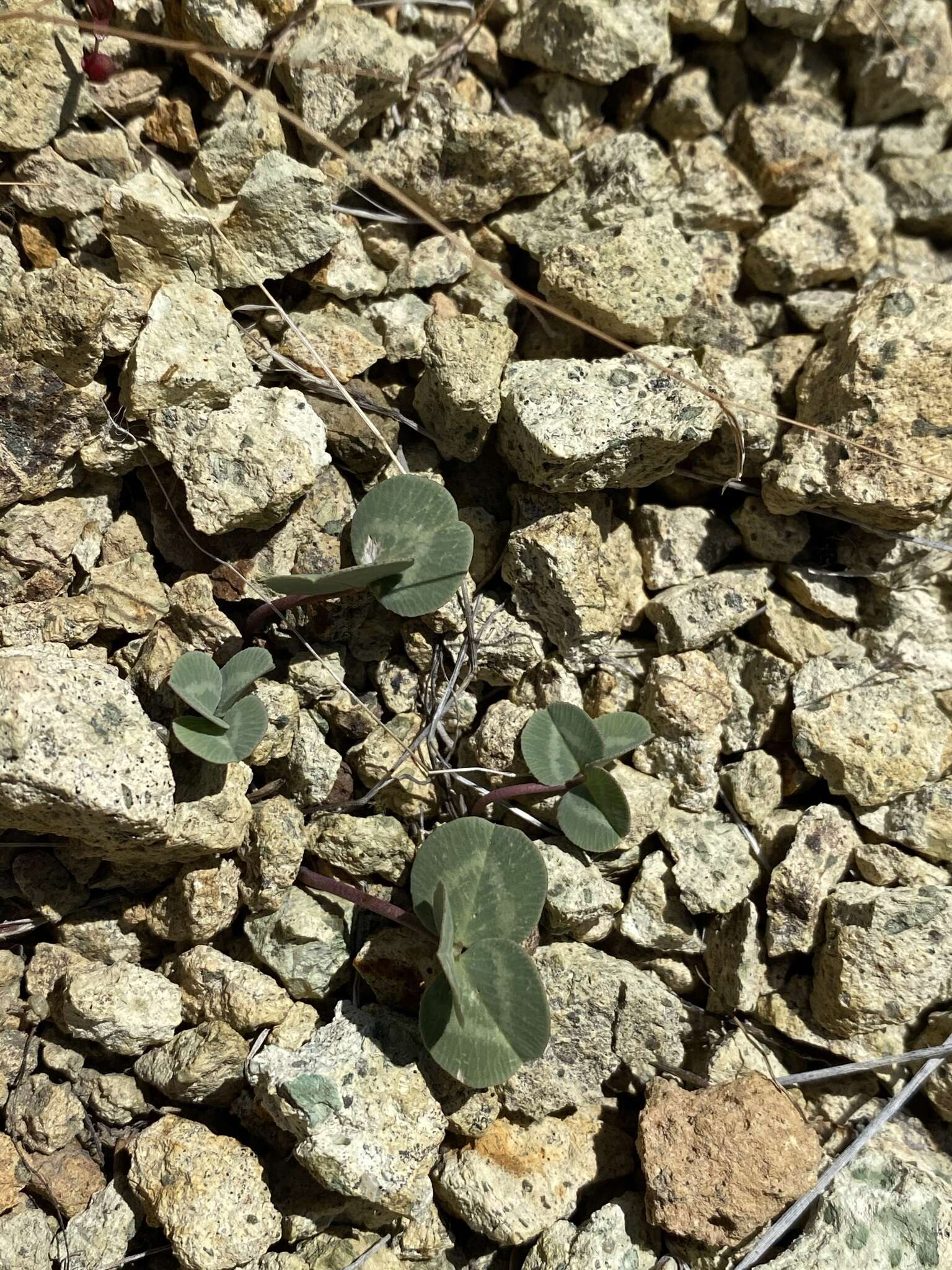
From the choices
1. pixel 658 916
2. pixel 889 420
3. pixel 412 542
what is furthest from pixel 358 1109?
pixel 889 420

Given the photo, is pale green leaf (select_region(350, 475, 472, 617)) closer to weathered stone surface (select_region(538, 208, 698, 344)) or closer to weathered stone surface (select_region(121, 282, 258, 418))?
weathered stone surface (select_region(121, 282, 258, 418))

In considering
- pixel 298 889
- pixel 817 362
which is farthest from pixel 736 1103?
pixel 817 362

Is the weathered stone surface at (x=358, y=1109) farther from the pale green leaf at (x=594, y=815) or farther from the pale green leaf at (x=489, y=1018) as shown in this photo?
the pale green leaf at (x=594, y=815)

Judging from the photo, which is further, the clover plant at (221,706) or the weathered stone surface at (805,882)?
the weathered stone surface at (805,882)

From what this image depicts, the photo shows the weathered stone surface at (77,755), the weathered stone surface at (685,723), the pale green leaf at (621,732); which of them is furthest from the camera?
the weathered stone surface at (685,723)

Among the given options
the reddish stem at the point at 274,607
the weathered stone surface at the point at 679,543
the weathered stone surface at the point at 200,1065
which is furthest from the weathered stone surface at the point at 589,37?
the weathered stone surface at the point at 200,1065

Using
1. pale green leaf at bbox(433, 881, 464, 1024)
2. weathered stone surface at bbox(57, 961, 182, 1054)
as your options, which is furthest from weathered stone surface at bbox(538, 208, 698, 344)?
weathered stone surface at bbox(57, 961, 182, 1054)

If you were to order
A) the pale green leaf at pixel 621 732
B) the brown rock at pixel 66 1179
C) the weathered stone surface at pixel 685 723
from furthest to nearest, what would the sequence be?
1. the weathered stone surface at pixel 685 723
2. the pale green leaf at pixel 621 732
3. the brown rock at pixel 66 1179
